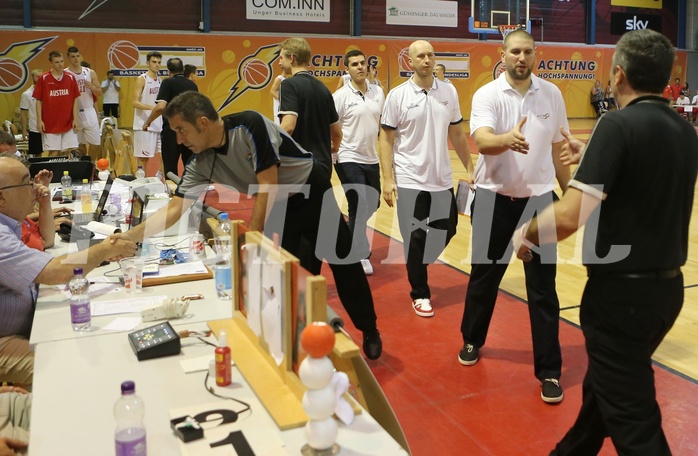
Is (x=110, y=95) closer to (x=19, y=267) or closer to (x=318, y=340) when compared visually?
(x=19, y=267)

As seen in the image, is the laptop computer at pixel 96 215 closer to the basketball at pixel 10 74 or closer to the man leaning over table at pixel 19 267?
the man leaning over table at pixel 19 267

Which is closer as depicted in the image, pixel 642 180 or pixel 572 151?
pixel 642 180

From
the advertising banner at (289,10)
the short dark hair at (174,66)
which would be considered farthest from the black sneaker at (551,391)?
the advertising banner at (289,10)

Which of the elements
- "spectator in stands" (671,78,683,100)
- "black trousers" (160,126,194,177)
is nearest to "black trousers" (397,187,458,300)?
"black trousers" (160,126,194,177)

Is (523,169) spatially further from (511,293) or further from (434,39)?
(434,39)

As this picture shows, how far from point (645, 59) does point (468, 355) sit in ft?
7.91

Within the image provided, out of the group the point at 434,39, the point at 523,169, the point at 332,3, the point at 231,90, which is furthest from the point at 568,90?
the point at 523,169

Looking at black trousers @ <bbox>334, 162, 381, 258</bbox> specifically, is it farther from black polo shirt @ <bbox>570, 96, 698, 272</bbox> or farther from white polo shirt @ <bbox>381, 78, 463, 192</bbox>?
black polo shirt @ <bbox>570, 96, 698, 272</bbox>

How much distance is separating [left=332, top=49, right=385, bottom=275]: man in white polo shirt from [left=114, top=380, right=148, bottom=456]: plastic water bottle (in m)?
4.45

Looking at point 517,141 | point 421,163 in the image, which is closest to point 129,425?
point 517,141

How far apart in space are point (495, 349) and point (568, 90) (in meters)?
22.1

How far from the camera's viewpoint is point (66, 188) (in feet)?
19.3

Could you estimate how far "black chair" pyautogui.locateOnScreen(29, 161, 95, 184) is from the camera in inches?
250

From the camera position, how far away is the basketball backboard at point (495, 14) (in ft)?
70.3
